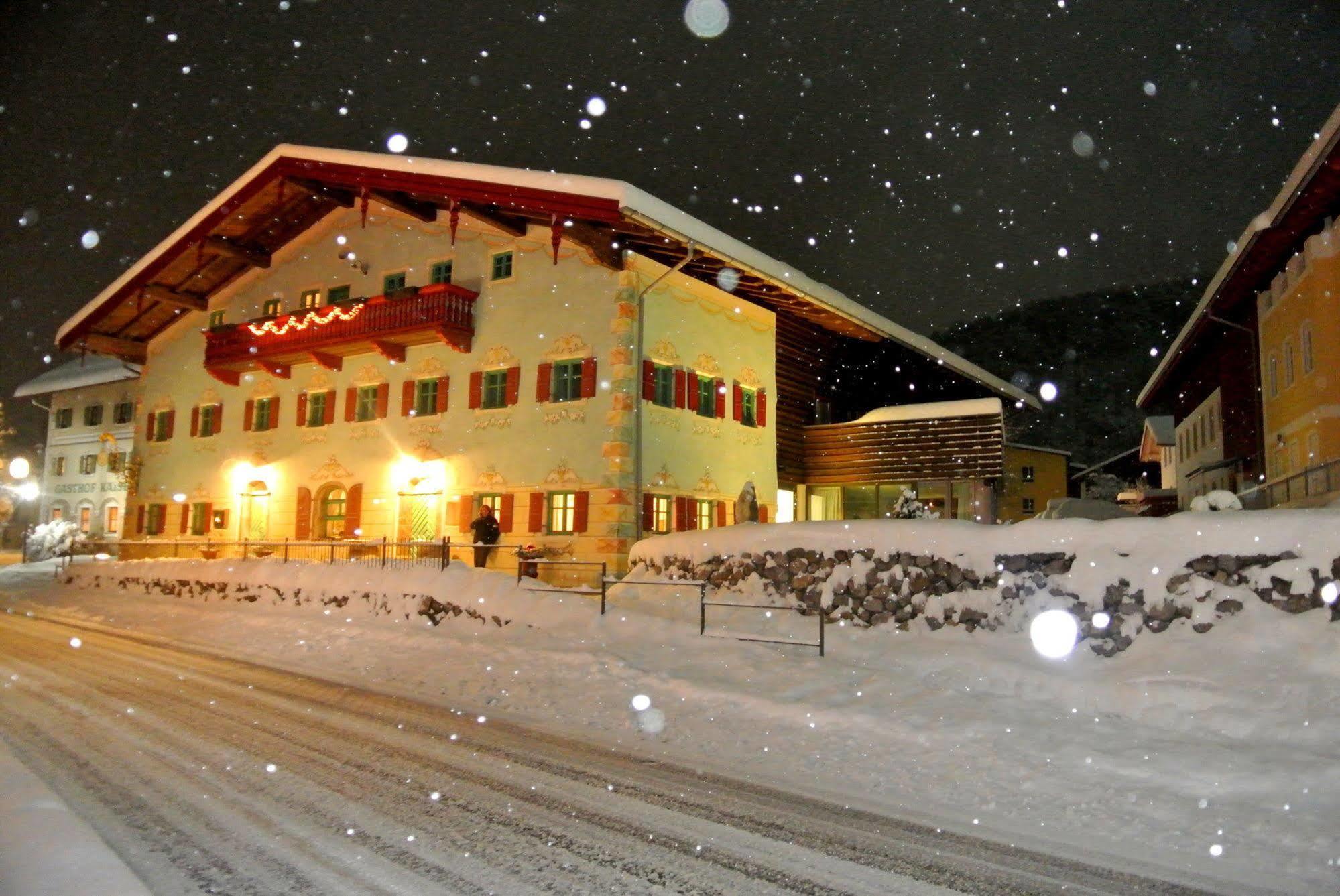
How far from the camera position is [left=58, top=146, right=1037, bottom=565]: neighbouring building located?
2100 centimetres

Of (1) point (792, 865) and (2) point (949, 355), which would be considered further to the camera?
(2) point (949, 355)

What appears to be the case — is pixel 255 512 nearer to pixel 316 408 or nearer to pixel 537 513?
pixel 316 408

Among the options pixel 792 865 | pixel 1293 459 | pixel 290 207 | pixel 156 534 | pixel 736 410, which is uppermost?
pixel 290 207

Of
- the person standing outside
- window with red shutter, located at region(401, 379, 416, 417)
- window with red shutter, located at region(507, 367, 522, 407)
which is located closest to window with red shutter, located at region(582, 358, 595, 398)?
window with red shutter, located at region(507, 367, 522, 407)

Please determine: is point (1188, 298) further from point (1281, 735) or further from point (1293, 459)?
point (1281, 735)

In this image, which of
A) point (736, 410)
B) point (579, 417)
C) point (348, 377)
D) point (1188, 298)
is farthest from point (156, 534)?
point (1188, 298)

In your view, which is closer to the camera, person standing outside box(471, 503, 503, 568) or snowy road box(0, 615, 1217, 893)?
snowy road box(0, 615, 1217, 893)

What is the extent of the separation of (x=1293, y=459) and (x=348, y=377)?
2438 cm

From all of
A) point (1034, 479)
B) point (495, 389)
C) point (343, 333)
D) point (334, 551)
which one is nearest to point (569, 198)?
point (495, 389)

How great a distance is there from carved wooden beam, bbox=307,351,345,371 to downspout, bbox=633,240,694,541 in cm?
1029

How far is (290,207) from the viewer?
27734mm

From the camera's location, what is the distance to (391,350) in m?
24.6

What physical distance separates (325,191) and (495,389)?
8.65 m

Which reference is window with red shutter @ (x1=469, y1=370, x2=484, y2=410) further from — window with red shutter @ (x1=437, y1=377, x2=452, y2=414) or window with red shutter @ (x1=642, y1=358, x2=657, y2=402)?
window with red shutter @ (x1=642, y1=358, x2=657, y2=402)
